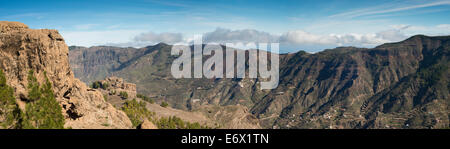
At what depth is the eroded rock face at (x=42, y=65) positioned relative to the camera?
52312 mm

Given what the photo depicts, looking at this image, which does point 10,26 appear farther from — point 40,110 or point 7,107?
point 40,110

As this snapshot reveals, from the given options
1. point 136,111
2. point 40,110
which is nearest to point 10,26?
point 40,110

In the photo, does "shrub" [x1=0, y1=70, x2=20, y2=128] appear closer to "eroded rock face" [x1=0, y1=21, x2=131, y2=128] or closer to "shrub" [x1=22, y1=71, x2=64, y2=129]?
"shrub" [x1=22, y1=71, x2=64, y2=129]

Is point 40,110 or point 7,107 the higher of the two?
point 7,107

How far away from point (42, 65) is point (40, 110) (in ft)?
56.4

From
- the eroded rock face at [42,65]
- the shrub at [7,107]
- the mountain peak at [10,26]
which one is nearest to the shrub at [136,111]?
the eroded rock face at [42,65]

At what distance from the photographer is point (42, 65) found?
5862 centimetres

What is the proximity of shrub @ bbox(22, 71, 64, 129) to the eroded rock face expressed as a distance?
2917 millimetres

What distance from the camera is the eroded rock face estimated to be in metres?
52.3

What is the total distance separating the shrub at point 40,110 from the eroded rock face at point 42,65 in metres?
2.92
